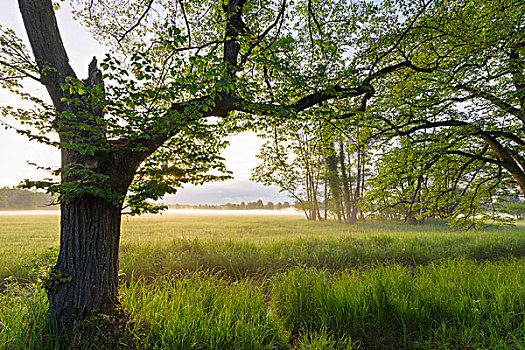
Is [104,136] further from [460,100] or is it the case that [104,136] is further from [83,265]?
[460,100]

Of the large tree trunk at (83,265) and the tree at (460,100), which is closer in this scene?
the large tree trunk at (83,265)

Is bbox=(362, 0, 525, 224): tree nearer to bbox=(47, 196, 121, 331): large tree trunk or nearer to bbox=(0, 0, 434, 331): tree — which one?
bbox=(0, 0, 434, 331): tree

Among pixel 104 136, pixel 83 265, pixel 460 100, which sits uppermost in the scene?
pixel 460 100

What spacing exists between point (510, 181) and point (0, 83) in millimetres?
14464

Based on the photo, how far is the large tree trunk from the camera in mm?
3083

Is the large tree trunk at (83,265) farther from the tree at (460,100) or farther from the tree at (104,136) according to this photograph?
the tree at (460,100)

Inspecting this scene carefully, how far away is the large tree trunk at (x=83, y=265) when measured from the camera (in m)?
3.08

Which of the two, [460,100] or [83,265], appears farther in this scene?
[460,100]

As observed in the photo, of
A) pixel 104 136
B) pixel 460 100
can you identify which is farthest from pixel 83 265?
pixel 460 100

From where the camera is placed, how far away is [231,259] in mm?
6809

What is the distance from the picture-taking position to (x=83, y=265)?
318 cm

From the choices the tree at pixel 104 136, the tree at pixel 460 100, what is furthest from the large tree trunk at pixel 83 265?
the tree at pixel 460 100

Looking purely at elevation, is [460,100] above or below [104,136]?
above

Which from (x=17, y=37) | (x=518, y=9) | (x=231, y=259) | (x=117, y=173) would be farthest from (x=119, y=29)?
(x=518, y=9)
